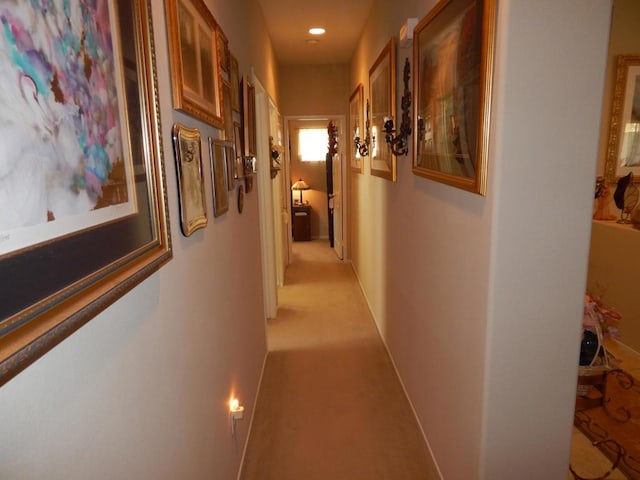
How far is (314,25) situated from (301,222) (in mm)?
3938

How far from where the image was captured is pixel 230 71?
2.00m

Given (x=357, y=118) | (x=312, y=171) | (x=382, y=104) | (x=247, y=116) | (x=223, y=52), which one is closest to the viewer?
(x=223, y=52)

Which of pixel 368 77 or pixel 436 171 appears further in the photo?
pixel 368 77

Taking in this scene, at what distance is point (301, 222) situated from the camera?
7.42 metres

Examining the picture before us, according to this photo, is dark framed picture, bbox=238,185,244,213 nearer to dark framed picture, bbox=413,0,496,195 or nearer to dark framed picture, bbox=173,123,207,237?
dark framed picture, bbox=173,123,207,237

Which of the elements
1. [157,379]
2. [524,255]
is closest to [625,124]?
[524,255]

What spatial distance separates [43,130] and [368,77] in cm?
358

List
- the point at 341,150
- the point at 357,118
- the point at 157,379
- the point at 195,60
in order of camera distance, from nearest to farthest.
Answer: the point at 157,379 < the point at 195,60 < the point at 357,118 < the point at 341,150

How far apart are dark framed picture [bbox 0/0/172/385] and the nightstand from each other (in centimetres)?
642

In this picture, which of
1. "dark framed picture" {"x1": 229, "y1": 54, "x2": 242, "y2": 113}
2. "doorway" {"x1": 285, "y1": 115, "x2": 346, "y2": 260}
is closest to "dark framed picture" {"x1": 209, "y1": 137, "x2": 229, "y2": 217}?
"dark framed picture" {"x1": 229, "y1": 54, "x2": 242, "y2": 113}

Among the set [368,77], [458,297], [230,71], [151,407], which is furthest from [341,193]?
[151,407]

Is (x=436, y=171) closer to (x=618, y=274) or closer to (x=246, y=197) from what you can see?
(x=246, y=197)

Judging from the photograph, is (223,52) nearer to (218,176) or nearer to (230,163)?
(230,163)

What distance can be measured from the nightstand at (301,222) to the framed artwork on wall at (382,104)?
3777 millimetres
